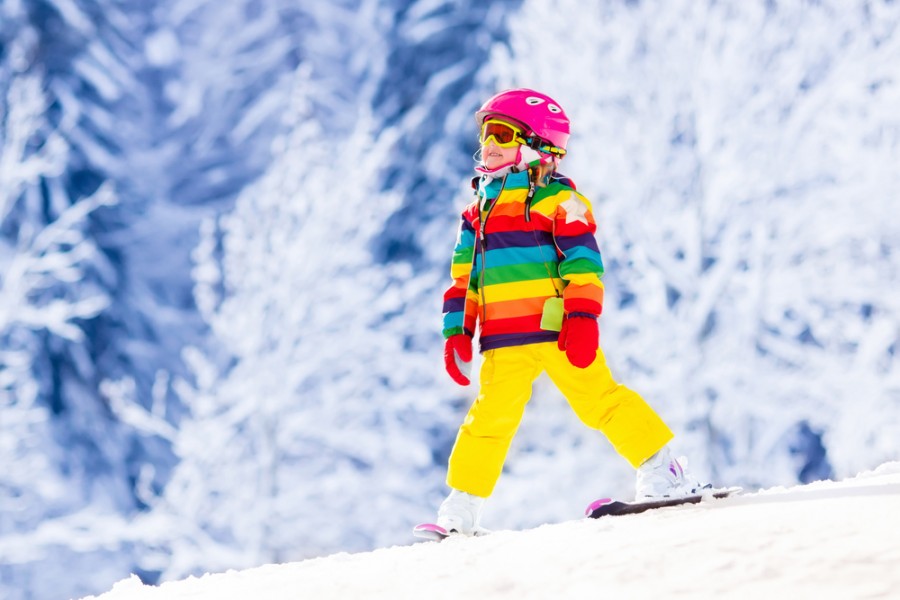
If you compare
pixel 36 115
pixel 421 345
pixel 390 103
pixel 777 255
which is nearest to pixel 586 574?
pixel 777 255

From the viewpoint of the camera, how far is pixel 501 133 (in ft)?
10.6

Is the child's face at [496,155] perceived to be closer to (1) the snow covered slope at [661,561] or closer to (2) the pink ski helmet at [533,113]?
(2) the pink ski helmet at [533,113]

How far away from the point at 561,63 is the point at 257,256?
357 cm

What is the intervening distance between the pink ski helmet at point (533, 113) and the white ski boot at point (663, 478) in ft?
3.36

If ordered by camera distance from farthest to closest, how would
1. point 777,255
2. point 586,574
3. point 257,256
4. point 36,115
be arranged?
1. point 36,115
2. point 257,256
3. point 777,255
4. point 586,574

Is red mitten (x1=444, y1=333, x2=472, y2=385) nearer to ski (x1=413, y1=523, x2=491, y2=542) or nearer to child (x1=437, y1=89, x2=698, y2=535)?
child (x1=437, y1=89, x2=698, y2=535)

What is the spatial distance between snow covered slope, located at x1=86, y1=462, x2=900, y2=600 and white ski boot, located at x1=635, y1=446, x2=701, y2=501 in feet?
0.68

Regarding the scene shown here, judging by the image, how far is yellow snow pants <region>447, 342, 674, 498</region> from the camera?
3.00 meters

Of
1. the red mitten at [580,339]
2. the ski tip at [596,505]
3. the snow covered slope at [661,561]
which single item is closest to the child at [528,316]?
the red mitten at [580,339]

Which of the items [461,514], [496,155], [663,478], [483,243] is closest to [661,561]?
[663,478]

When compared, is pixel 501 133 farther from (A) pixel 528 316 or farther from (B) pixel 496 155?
(A) pixel 528 316

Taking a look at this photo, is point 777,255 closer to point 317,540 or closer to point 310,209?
point 310,209

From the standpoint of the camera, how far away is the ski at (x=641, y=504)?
2854mm

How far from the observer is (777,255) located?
321 inches
